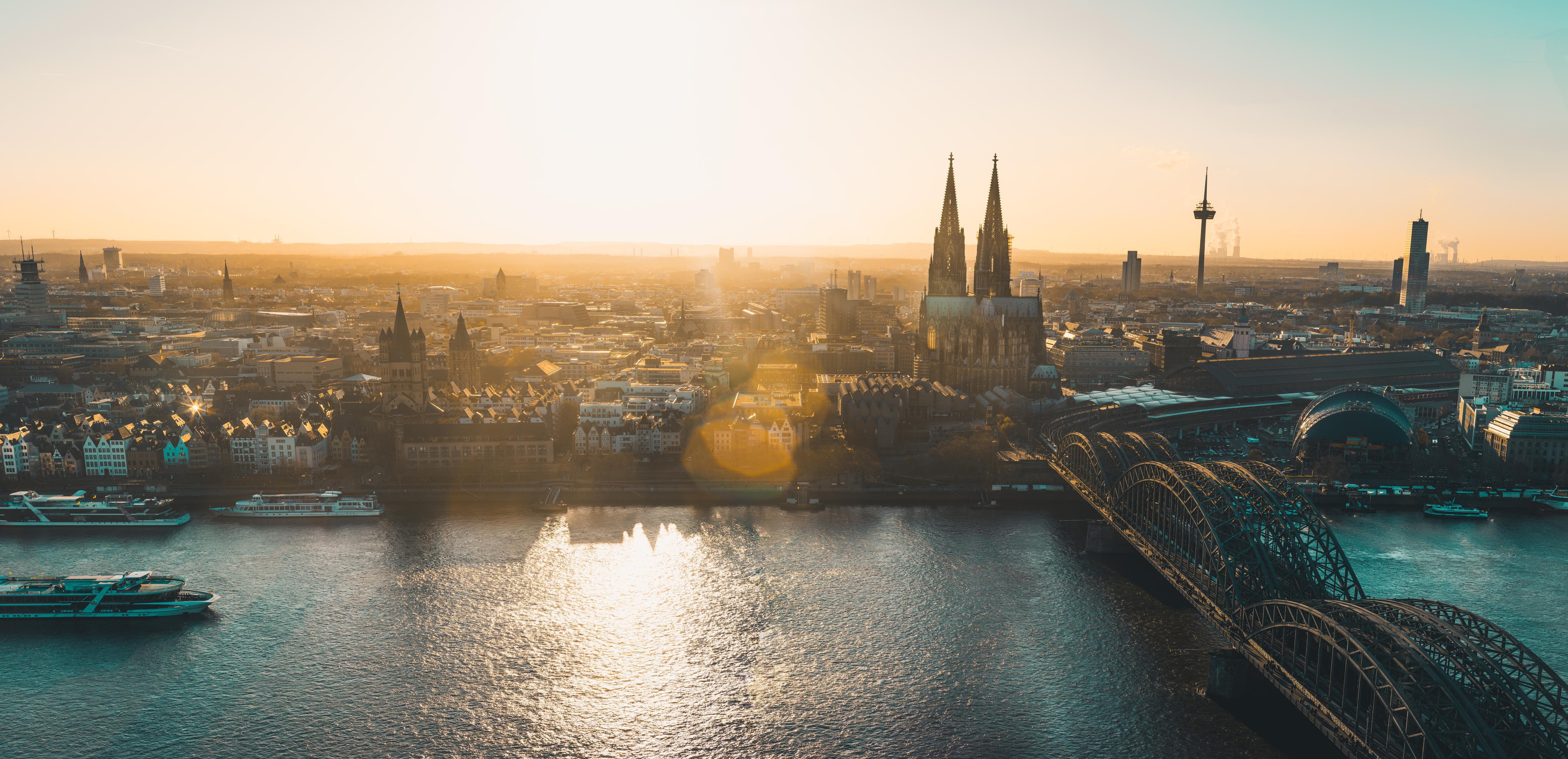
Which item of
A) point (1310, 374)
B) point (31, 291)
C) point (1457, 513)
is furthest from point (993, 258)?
point (31, 291)

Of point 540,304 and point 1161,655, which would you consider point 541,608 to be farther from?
point 540,304

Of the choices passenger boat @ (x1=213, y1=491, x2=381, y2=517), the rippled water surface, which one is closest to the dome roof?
the rippled water surface

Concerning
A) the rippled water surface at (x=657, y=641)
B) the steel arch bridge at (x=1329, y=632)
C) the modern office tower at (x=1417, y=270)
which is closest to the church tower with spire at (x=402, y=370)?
the rippled water surface at (x=657, y=641)

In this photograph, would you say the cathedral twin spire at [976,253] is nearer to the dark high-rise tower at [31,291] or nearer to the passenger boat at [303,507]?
the passenger boat at [303,507]

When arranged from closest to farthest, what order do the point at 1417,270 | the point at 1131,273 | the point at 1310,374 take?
the point at 1310,374, the point at 1417,270, the point at 1131,273

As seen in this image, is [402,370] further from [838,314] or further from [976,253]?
[838,314]
